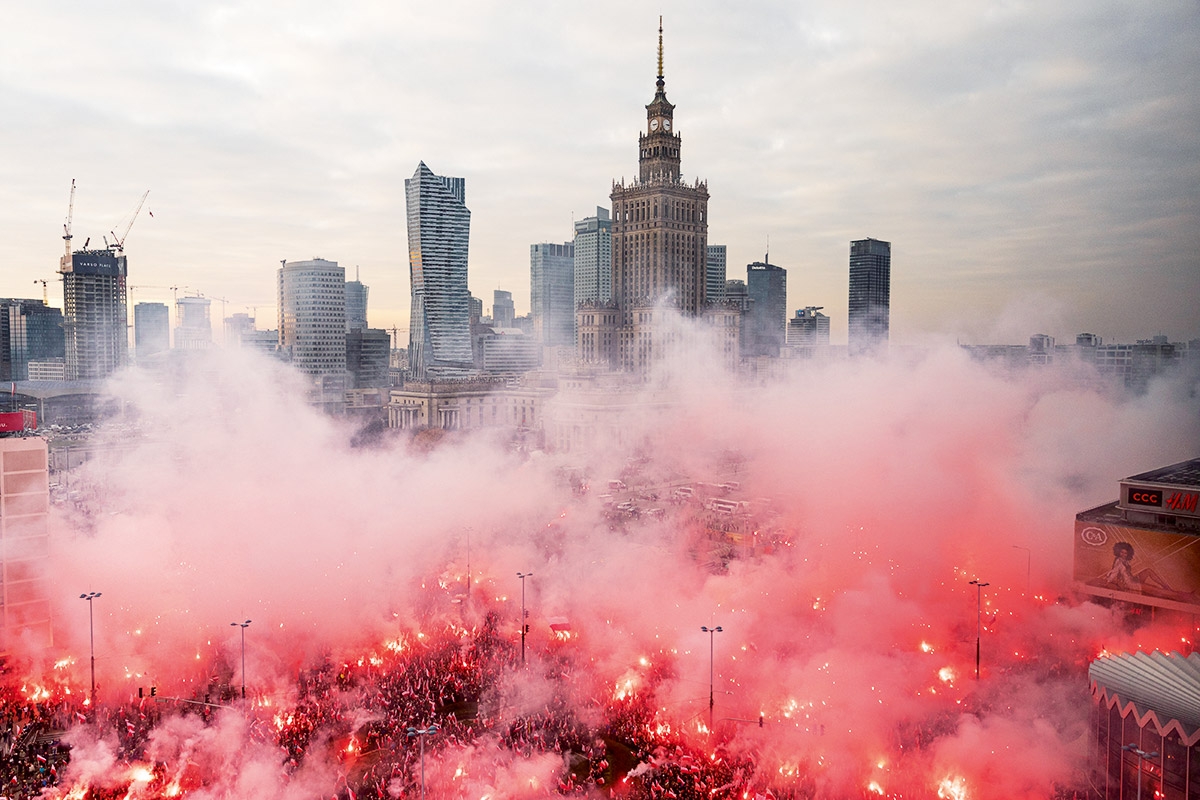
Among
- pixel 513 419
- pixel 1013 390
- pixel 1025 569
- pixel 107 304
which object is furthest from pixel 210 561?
pixel 107 304

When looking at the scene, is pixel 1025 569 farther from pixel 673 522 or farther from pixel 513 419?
pixel 513 419

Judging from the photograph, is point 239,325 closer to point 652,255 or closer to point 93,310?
point 93,310

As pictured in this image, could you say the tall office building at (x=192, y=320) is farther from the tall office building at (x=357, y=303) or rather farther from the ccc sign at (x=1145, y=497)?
the ccc sign at (x=1145, y=497)

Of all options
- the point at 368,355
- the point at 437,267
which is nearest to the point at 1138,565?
the point at 437,267

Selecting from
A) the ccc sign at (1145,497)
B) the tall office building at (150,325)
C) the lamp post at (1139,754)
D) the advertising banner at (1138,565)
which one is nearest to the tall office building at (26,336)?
the tall office building at (150,325)

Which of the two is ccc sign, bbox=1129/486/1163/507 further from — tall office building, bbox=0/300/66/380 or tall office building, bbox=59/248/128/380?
tall office building, bbox=0/300/66/380

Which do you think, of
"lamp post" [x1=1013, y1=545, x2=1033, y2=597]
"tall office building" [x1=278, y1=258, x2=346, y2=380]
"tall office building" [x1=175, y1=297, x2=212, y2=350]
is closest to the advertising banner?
"lamp post" [x1=1013, y1=545, x2=1033, y2=597]
